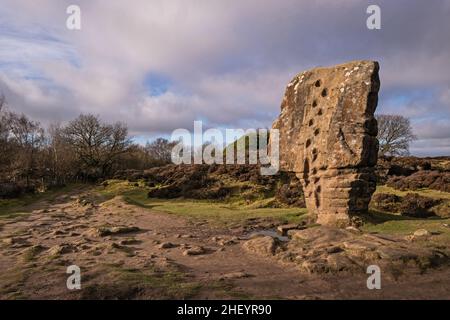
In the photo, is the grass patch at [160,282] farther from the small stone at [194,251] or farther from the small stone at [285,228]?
the small stone at [285,228]

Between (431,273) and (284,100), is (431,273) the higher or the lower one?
the lower one

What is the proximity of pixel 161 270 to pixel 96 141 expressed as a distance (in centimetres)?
4598

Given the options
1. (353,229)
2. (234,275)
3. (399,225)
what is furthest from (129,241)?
(399,225)

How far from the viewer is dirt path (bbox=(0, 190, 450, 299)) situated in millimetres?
7207

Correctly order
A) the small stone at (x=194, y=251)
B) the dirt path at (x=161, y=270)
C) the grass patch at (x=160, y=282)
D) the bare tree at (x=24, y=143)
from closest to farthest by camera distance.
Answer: the grass patch at (x=160, y=282), the dirt path at (x=161, y=270), the small stone at (x=194, y=251), the bare tree at (x=24, y=143)

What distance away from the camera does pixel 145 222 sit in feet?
53.8

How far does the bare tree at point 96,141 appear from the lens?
1997 inches

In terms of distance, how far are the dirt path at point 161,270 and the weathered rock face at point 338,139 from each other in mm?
3581

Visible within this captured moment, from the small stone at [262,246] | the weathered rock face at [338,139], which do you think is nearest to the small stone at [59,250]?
the small stone at [262,246]

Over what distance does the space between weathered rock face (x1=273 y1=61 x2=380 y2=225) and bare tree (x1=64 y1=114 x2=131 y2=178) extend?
3875 cm

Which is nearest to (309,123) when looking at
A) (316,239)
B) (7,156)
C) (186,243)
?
(316,239)

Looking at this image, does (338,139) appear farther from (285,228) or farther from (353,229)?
(285,228)

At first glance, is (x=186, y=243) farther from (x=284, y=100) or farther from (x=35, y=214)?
(x=35, y=214)
